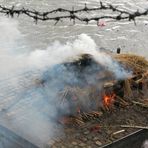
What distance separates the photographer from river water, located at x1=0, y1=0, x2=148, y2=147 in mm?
10438

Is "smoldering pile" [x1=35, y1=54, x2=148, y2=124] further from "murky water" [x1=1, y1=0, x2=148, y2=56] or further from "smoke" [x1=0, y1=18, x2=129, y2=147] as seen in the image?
"murky water" [x1=1, y1=0, x2=148, y2=56]

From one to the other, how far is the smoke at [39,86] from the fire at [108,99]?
66cm

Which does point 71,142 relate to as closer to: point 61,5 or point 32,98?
point 32,98

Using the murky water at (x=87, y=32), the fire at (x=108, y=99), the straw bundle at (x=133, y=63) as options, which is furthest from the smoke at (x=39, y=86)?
the murky water at (x=87, y=32)

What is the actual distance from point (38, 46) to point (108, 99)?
34.9 feet

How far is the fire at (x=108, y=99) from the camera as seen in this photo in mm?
11203

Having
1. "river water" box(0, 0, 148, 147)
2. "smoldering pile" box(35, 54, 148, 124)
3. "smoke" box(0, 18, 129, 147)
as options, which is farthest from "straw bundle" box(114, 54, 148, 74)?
"river water" box(0, 0, 148, 147)

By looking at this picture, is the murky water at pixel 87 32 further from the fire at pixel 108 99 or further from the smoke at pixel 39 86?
the fire at pixel 108 99

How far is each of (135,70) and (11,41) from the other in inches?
395

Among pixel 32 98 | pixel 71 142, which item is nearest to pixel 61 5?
pixel 32 98

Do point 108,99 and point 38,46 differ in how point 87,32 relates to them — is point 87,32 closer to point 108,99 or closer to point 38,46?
point 38,46

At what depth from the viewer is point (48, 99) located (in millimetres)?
10891

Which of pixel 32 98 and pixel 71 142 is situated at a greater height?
pixel 32 98

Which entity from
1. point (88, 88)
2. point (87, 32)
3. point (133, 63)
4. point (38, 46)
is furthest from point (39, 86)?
point (87, 32)
